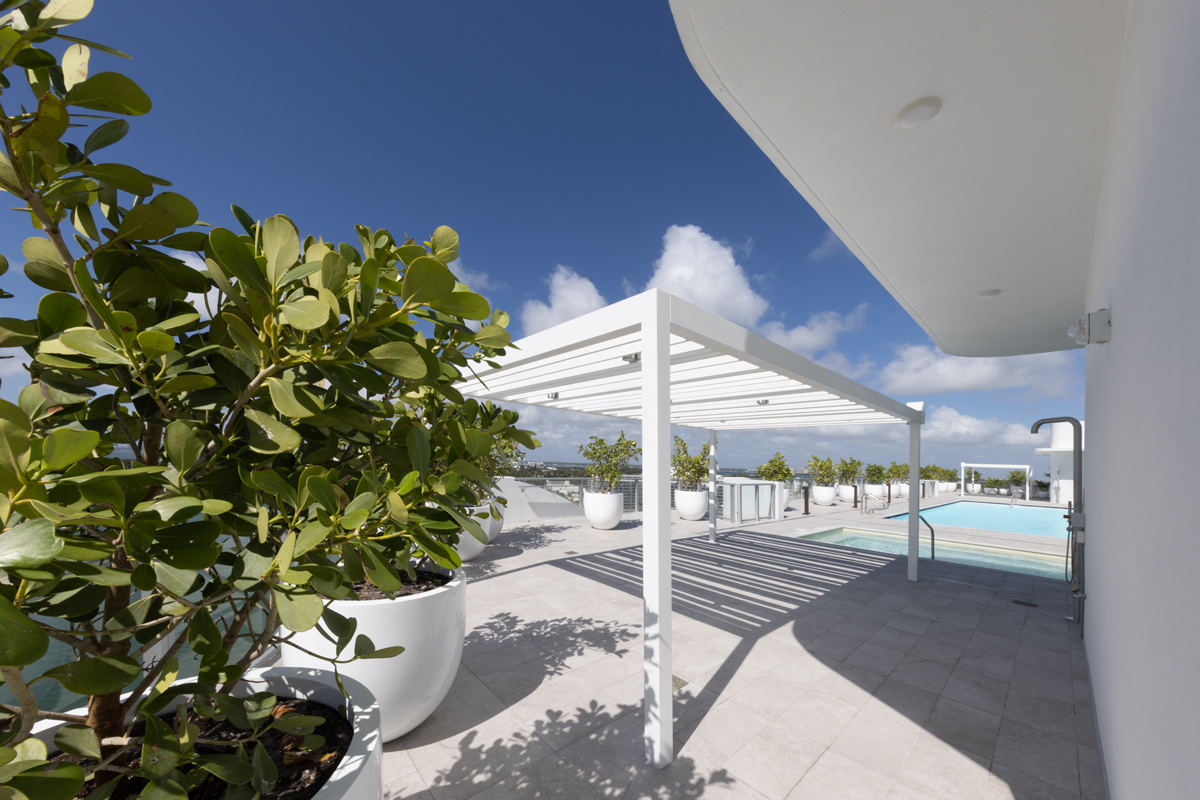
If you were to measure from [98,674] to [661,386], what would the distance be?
2.34m

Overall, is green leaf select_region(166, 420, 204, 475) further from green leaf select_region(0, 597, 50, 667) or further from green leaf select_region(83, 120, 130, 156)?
green leaf select_region(83, 120, 130, 156)

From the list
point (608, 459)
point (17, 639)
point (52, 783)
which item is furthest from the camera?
point (608, 459)

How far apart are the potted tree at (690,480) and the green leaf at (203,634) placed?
A: 38.8 feet

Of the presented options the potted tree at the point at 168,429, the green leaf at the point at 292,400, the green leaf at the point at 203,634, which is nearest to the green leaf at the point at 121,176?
the potted tree at the point at 168,429

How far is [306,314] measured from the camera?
2.22ft

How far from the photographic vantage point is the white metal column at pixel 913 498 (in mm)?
6883

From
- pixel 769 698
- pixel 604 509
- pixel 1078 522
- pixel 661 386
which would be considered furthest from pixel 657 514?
pixel 604 509

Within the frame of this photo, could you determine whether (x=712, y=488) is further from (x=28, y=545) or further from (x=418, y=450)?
(x=28, y=545)

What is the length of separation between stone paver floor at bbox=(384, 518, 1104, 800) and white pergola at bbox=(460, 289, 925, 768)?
521 millimetres

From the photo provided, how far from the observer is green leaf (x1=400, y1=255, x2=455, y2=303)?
716 mm

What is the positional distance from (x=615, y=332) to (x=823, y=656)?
3.47 m

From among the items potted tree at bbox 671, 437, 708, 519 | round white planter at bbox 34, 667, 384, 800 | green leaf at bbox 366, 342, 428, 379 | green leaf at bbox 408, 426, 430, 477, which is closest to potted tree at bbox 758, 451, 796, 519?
potted tree at bbox 671, 437, 708, 519

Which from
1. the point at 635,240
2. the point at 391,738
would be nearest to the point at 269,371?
the point at 391,738

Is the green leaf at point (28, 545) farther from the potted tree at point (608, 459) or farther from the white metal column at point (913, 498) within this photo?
the potted tree at point (608, 459)
